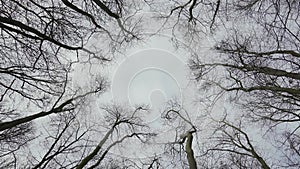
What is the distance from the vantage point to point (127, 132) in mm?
10195

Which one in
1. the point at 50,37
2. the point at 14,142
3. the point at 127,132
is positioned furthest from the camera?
the point at 127,132

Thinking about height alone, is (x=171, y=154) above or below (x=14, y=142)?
above

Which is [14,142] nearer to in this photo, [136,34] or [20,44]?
[20,44]

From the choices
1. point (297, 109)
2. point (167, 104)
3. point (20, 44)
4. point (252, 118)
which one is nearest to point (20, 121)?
point (20, 44)

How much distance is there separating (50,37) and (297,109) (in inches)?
236

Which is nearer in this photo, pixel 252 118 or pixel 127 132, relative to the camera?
pixel 252 118

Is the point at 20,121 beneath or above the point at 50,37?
beneath

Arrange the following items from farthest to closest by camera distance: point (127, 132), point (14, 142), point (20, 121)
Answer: point (127, 132) < point (14, 142) < point (20, 121)

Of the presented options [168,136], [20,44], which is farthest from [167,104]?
[20,44]

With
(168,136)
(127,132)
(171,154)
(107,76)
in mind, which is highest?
(107,76)

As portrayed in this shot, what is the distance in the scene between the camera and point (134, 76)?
349 inches

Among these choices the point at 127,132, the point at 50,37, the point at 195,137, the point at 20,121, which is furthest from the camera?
the point at 127,132

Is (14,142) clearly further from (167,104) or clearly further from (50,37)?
(167,104)

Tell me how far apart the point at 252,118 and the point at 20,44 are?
20.4 ft
